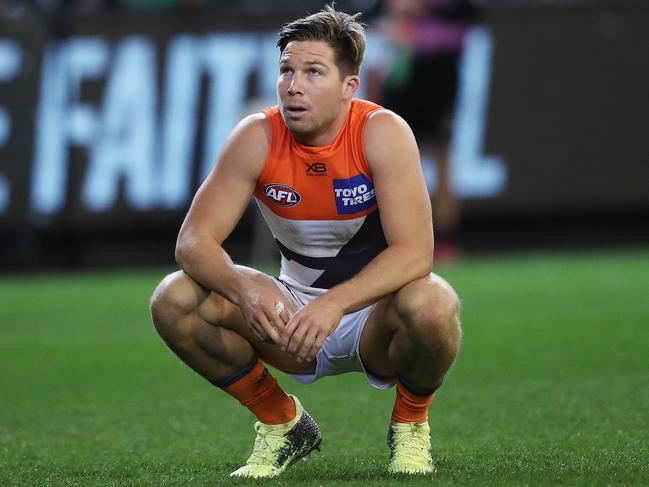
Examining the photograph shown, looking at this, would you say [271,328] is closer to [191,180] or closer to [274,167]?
[274,167]

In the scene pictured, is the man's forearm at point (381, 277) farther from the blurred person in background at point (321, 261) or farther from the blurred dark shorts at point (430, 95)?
the blurred dark shorts at point (430, 95)

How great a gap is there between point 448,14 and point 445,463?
769 centimetres

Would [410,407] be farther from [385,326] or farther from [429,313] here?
[429,313]

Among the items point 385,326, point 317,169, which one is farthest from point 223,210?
point 385,326

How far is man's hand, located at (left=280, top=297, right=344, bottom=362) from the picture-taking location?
3916 mm

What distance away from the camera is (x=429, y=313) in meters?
3.97

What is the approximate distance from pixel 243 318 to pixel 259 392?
0.88 feet

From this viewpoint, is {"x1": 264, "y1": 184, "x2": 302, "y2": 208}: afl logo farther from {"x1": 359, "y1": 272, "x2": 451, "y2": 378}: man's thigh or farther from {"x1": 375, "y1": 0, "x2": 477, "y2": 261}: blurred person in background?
{"x1": 375, "y1": 0, "x2": 477, "y2": 261}: blurred person in background

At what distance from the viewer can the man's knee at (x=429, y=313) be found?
3.98m

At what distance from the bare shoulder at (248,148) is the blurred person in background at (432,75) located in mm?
7024

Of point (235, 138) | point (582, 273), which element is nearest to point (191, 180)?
point (582, 273)

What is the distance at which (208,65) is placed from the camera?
1183 cm

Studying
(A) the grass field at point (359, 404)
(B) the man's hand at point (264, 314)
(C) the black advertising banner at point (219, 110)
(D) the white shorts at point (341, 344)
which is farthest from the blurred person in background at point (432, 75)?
(B) the man's hand at point (264, 314)

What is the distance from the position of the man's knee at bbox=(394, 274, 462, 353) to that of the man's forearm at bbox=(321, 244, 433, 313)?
0.04 metres
